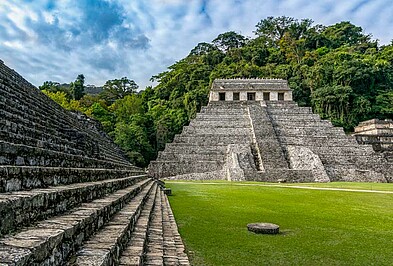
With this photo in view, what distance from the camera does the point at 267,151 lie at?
26.4 metres

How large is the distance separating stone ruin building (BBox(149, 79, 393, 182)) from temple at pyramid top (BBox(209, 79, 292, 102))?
3087 mm

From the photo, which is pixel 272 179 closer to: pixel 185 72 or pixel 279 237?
pixel 279 237

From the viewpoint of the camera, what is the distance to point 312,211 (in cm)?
820

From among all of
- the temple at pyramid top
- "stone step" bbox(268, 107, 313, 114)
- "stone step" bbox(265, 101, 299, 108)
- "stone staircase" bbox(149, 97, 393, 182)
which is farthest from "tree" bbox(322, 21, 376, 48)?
"stone staircase" bbox(149, 97, 393, 182)

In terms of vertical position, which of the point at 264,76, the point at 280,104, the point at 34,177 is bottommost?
the point at 34,177

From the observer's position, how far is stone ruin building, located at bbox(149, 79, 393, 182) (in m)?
23.2

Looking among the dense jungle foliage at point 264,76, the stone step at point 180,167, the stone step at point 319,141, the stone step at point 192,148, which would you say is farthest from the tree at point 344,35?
the stone step at point 180,167

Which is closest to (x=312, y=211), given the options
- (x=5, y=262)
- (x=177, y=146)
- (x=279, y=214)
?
(x=279, y=214)

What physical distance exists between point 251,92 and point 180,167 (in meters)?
17.3

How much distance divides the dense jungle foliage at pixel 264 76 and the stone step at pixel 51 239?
96.3ft

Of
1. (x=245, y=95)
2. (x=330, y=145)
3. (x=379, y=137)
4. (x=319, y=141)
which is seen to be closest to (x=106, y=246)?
(x=330, y=145)

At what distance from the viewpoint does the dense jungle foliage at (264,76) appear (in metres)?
41.6

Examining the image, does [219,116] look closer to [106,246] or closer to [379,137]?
[379,137]

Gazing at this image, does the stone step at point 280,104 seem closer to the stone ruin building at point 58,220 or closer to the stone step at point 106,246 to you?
the stone ruin building at point 58,220
